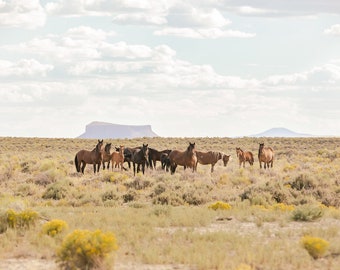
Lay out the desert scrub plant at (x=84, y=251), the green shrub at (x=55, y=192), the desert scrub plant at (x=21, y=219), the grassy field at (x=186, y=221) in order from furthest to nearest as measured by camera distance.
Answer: the green shrub at (x=55, y=192)
the desert scrub plant at (x=21, y=219)
the grassy field at (x=186, y=221)
the desert scrub plant at (x=84, y=251)

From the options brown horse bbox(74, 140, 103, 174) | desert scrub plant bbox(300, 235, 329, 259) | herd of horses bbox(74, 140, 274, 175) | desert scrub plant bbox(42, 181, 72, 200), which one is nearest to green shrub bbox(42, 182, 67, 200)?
desert scrub plant bbox(42, 181, 72, 200)

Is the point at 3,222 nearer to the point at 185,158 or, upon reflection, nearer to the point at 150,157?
the point at 185,158

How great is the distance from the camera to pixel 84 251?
1084 centimetres

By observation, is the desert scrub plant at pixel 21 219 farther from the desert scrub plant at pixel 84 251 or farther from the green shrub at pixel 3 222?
the desert scrub plant at pixel 84 251

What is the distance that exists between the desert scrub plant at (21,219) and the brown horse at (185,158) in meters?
16.5

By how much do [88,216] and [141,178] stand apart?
A: 10711mm

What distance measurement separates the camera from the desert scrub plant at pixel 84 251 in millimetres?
10773

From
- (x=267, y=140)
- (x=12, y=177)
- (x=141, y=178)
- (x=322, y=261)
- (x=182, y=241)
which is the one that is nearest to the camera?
(x=322, y=261)

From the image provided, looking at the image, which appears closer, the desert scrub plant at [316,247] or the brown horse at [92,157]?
the desert scrub plant at [316,247]

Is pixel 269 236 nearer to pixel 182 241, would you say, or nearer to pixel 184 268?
pixel 182 241

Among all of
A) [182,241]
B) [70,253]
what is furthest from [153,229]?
[70,253]

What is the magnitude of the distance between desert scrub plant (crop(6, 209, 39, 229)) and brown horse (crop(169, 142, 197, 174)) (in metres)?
16.5

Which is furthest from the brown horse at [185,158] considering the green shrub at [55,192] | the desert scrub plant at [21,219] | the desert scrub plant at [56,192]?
the desert scrub plant at [21,219]

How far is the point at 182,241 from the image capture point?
13734 mm
